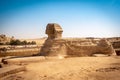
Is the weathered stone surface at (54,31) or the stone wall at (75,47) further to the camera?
the weathered stone surface at (54,31)

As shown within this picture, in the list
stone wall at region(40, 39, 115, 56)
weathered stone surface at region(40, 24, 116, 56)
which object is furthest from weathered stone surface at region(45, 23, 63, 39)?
stone wall at region(40, 39, 115, 56)

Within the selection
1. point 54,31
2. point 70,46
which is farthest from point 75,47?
point 54,31

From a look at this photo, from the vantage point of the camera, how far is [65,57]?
1406cm

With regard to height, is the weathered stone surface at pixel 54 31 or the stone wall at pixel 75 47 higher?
the weathered stone surface at pixel 54 31

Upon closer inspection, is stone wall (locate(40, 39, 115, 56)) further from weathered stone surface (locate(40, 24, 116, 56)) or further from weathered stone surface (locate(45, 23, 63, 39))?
weathered stone surface (locate(45, 23, 63, 39))

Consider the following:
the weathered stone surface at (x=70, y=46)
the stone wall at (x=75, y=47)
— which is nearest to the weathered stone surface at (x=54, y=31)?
the weathered stone surface at (x=70, y=46)

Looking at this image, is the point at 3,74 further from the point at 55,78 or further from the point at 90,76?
the point at 90,76

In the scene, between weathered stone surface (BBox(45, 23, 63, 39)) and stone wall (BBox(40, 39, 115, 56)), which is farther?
weathered stone surface (BBox(45, 23, 63, 39))

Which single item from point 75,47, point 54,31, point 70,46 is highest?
point 54,31

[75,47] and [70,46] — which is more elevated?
[70,46]

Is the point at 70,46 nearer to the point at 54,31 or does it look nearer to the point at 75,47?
the point at 75,47

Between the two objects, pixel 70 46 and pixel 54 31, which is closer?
pixel 70 46

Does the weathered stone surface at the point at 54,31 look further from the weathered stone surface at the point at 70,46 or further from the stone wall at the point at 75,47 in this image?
the stone wall at the point at 75,47

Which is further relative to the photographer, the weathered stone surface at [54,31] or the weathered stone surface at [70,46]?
the weathered stone surface at [54,31]
